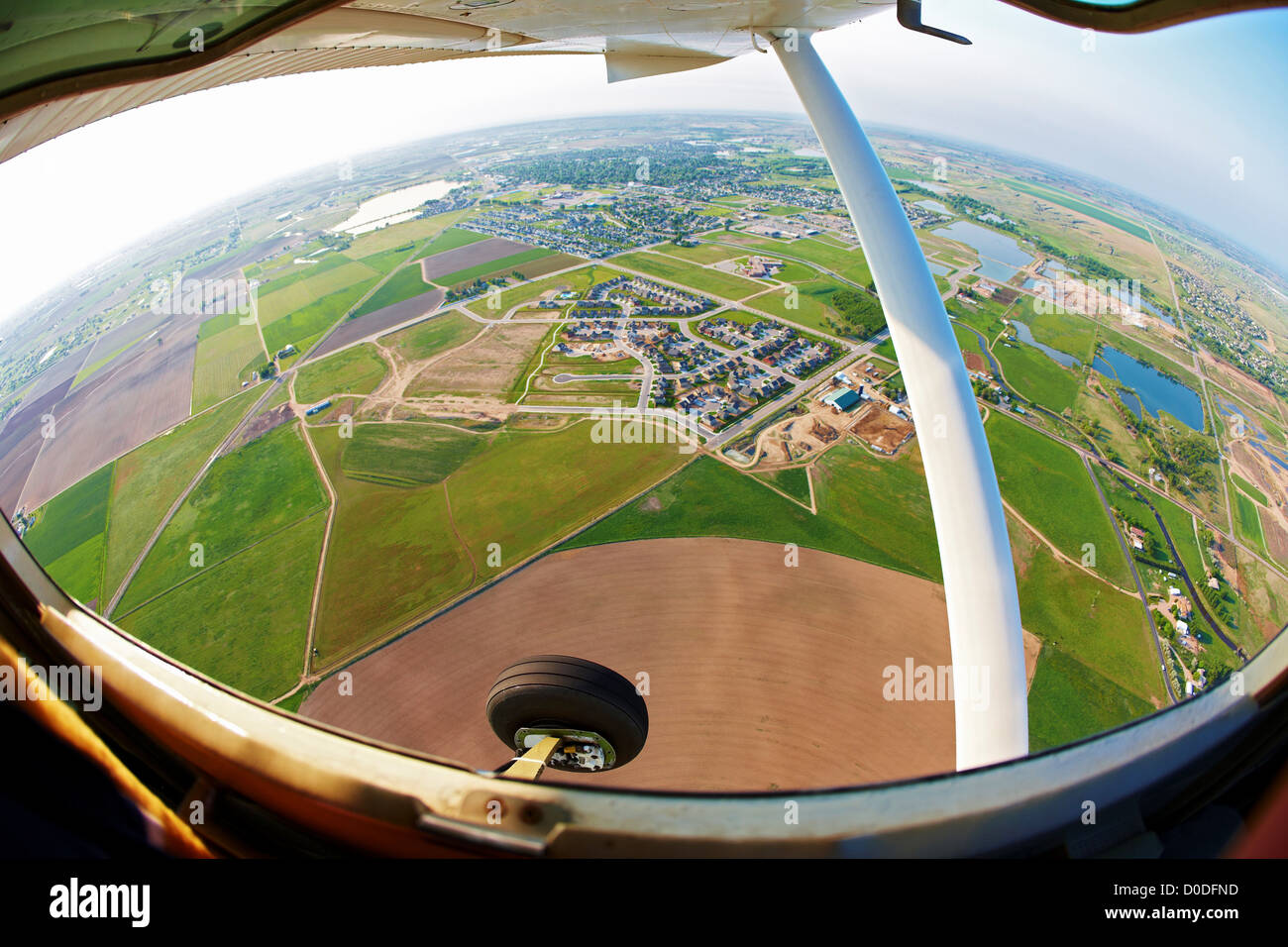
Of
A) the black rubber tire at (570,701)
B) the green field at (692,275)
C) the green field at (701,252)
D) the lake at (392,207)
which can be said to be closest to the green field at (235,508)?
the black rubber tire at (570,701)

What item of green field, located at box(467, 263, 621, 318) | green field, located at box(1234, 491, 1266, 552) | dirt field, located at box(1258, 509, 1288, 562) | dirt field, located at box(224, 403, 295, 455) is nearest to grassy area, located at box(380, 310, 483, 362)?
green field, located at box(467, 263, 621, 318)

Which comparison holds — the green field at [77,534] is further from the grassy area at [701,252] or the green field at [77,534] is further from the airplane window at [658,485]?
the grassy area at [701,252]

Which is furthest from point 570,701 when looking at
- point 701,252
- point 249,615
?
point 701,252

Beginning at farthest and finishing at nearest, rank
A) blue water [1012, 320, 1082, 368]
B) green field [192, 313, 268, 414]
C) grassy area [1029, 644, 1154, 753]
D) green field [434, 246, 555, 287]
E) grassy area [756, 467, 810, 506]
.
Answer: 1. green field [434, 246, 555, 287]
2. green field [192, 313, 268, 414]
3. blue water [1012, 320, 1082, 368]
4. grassy area [756, 467, 810, 506]
5. grassy area [1029, 644, 1154, 753]

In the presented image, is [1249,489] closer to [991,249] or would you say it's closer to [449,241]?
[991,249]

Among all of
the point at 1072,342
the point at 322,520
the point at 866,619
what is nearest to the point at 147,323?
the point at 322,520

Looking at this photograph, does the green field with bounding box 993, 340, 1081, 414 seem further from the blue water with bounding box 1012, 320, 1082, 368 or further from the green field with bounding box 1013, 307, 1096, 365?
the green field with bounding box 1013, 307, 1096, 365
